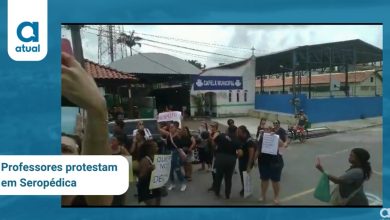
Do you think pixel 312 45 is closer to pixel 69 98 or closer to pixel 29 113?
pixel 69 98

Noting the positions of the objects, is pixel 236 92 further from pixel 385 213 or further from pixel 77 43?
pixel 385 213

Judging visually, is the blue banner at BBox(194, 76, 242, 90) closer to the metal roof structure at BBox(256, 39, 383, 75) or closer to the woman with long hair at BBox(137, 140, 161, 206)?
the metal roof structure at BBox(256, 39, 383, 75)

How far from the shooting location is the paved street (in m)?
3.18

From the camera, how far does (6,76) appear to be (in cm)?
311

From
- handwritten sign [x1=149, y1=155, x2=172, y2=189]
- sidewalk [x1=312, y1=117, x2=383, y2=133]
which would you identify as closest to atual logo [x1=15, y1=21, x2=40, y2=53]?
handwritten sign [x1=149, y1=155, x2=172, y2=189]

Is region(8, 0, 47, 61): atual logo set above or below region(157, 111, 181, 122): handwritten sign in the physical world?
above

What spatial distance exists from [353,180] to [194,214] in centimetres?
108

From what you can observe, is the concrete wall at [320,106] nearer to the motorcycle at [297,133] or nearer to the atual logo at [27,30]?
the motorcycle at [297,133]

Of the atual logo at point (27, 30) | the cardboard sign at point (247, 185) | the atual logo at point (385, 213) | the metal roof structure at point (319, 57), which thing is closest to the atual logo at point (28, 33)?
the atual logo at point (27, 30)

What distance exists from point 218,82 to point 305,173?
0.83 meters

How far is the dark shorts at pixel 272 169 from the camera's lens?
10.6ft

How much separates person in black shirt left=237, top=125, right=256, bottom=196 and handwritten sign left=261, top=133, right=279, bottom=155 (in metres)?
0.07

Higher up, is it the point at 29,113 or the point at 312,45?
the point at 312,45

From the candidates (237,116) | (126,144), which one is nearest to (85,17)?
(126,144)
